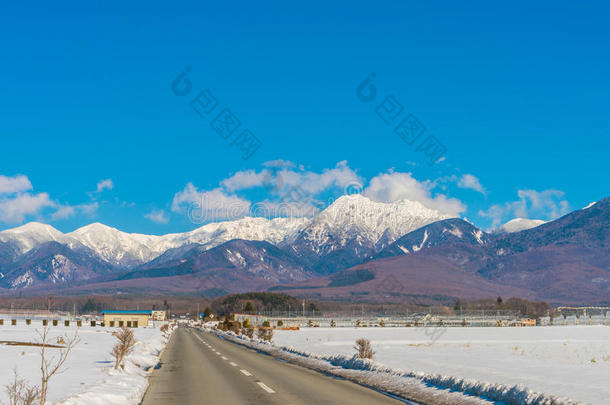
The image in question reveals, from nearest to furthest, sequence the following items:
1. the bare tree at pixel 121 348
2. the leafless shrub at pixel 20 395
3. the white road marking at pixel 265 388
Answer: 1. the leafless shrub at pixel 20 395
2. the white road marking at pixel 265 388
3. the bare tree at pixel 121 348

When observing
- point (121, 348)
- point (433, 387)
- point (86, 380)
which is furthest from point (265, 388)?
point (121, 348)

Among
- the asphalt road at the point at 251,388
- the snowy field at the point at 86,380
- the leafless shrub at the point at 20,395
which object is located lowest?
the asphalt road at the point at 251,388

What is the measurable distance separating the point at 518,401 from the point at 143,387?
11.1 metres

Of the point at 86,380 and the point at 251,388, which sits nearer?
the point at 251,388

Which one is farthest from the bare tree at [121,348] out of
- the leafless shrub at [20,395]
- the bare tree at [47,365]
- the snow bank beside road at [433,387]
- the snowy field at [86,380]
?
the snow bank beside road at [433,387]

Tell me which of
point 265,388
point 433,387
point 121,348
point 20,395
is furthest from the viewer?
point 121,348

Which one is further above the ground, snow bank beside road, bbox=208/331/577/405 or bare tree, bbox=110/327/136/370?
bare tree, bbox=110/327/136/370

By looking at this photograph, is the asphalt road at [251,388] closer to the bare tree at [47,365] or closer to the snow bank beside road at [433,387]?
the snow bank beside road at [433,387]

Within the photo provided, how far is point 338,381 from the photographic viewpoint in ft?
75.5

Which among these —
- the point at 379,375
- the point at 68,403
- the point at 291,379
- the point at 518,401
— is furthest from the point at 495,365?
the point at 68,403

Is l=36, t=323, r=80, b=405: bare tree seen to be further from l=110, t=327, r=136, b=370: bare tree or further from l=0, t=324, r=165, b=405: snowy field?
l=110, t=327, r=136, b=370: bare tree

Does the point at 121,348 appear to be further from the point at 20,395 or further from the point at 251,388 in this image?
the point at 20,395

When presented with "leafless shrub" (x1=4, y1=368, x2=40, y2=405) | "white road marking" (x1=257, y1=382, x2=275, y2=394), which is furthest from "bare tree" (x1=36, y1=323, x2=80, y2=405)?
"white road marking" (x1=257, y1=382, x2=275, y2=394)

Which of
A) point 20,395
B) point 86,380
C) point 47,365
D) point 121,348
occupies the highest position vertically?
point 47,365
